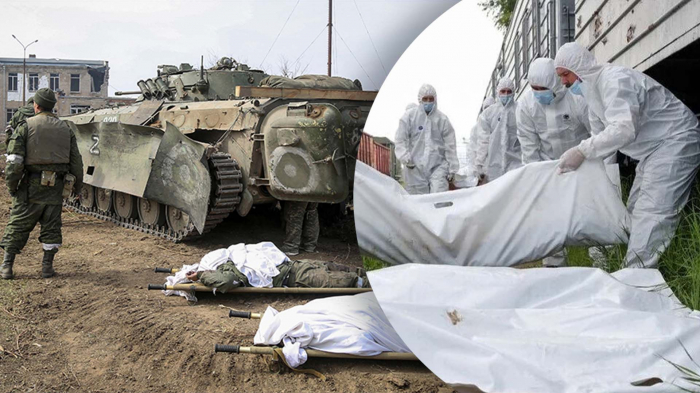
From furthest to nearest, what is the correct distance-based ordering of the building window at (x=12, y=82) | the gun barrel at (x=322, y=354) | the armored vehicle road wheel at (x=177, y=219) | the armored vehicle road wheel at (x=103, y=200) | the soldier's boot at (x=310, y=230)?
the building window at (x=12, y=82), the armored vehicle road wheel at (x=103, y=200), the armored vehicle road wheel at (x=177, y=219), the soldier's boot at (x=310, y=230), the gun barrel at (x=322, y=354)

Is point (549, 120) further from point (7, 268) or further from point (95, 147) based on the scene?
point (95, 147)

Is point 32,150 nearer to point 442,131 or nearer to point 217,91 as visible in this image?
point 217,91

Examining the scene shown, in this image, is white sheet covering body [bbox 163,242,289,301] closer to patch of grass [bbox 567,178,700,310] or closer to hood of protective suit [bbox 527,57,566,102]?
hood of protective suit [bbox 527,57,566,102]

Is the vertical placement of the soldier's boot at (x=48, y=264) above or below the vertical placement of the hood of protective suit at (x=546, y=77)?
below

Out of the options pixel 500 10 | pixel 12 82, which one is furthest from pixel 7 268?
pixel 12 82

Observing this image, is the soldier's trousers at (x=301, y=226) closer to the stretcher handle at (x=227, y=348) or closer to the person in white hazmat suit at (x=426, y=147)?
the stretcher handle at (x=227, y=348)

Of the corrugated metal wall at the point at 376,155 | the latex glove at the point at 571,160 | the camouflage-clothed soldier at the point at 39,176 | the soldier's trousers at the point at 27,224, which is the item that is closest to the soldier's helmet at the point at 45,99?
the camouflage-clothed soldier at the point at 39,176

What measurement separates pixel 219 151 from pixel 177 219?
123cm

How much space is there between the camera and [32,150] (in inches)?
294

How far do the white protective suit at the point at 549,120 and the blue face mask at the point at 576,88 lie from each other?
0.6 inches

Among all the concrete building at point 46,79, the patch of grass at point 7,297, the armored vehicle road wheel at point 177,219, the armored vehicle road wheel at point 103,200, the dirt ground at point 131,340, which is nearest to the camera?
the dirt ground at point 131,340

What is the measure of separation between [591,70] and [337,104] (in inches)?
268

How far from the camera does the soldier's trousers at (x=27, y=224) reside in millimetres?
7590

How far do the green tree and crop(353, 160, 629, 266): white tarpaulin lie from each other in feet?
2.06
